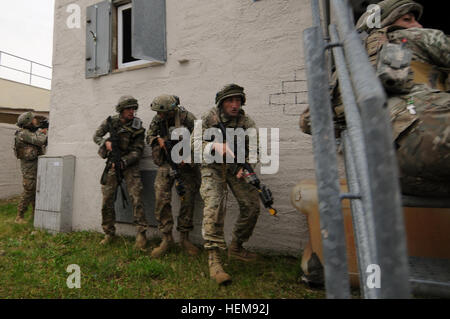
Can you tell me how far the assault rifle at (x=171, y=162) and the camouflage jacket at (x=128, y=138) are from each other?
556mm

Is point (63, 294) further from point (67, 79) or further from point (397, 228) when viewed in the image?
point (67, 79)

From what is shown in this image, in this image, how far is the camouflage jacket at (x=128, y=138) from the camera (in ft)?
13.9

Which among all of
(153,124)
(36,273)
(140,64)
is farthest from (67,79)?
(36,273)

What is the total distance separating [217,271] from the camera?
106 inches

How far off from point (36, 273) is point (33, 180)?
11.6ft

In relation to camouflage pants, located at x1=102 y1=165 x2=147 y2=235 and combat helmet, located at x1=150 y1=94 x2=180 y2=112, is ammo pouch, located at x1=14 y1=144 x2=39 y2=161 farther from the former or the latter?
combat helmet, located at x1=150 y1=94 x2=180 y2=112

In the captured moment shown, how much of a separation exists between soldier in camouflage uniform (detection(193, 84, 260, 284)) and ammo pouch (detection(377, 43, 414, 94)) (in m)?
1.68

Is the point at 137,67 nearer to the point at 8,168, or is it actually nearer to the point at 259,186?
the point at 259,186

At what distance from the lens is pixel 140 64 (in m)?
4.71

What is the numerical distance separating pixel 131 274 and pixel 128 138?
2.01 metres

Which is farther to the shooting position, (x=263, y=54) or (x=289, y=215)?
(x=263, y=54)

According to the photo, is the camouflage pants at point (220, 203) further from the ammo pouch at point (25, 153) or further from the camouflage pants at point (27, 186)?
the ammo pouch at point (25, 153)

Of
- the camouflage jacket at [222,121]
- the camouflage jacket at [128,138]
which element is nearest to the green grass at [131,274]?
the camouflage jacket at [222,121]
